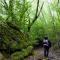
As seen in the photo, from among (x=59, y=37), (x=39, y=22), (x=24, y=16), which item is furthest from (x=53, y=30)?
(x=24, y=16)

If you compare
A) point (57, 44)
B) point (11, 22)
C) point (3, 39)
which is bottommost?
point (57, 44)

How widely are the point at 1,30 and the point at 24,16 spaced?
4.51 metres

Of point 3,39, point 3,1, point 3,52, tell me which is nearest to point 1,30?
point 3,39

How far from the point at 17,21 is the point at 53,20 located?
9.71 metres

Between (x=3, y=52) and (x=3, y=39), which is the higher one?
(x=3, y=39)

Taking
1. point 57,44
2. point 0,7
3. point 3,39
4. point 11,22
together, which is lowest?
point 57,44

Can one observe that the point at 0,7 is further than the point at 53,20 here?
No

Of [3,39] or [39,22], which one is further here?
[39,22]

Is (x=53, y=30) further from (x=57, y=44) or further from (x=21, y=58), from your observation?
(x=21, y=58)

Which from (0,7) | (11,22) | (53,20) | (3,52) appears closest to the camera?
(3,52)

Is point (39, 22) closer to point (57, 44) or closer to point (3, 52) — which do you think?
point (57, 44)

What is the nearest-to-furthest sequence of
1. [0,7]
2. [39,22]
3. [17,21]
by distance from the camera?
[17,21], [0,7], [39,22]

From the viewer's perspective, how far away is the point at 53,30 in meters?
22.9

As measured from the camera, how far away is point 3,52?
1369cm
